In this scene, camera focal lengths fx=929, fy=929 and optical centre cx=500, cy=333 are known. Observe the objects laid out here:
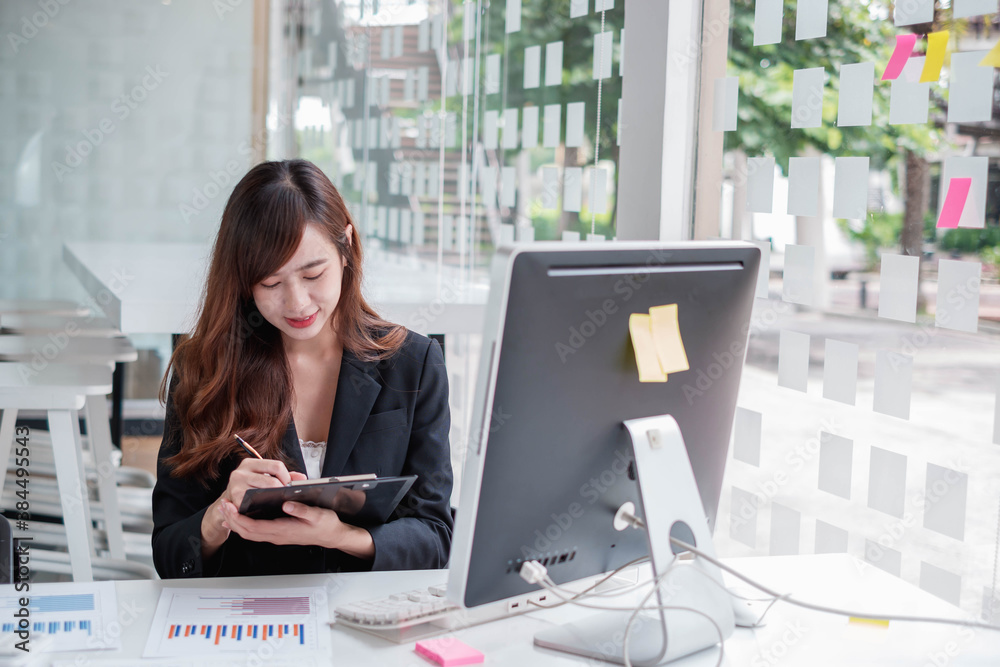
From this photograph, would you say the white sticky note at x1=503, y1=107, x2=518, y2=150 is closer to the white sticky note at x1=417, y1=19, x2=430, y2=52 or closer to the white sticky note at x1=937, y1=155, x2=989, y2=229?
the white sticky note at x1=417, y1=19, x2=430, y2=52

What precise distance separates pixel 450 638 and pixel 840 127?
0.97m

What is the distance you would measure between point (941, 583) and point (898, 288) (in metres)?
0.42

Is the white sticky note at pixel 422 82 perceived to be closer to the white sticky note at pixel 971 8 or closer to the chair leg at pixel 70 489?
the chair leg at pixel 70 489

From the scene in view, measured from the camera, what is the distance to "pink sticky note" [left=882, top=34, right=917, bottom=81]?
1.31 meters

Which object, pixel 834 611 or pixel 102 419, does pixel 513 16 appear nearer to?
pixel 102 419

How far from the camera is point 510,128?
8.20 feet

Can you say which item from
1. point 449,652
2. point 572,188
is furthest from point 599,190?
point 449,652

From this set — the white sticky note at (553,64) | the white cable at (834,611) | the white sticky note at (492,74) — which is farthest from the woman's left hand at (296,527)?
the white sticky note at (492,74)

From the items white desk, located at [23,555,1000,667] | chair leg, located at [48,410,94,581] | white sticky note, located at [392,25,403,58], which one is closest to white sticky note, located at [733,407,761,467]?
white desk, located at [23,555,1000,667]

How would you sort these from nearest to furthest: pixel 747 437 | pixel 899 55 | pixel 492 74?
pixel 899 55 < pixel 747 437 < pixel 492 74

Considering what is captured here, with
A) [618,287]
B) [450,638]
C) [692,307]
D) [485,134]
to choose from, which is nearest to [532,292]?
[618,287]

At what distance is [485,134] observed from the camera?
2.79 m

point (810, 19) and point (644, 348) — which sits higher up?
point (810, 19)

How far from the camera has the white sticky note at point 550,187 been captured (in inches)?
88.0
